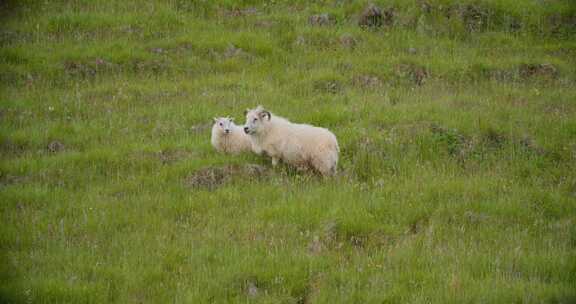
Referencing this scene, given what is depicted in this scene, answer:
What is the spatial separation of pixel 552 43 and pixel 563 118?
7086mm

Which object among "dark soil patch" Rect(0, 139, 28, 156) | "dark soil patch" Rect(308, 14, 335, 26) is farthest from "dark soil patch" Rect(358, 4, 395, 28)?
"dark soil patch" Rect(0, 139, 28, 156)

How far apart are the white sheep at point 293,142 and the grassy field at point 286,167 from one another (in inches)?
14.0

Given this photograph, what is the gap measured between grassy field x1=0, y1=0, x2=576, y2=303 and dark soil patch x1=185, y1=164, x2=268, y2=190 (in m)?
0.06

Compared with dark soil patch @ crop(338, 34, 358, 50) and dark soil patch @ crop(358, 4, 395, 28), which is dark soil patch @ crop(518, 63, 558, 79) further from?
dark soil patch @ crop(338, 34, 358, 50)

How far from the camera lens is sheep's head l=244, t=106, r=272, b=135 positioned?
48.4 ft

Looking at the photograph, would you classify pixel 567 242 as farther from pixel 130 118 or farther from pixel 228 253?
pixel 130 118

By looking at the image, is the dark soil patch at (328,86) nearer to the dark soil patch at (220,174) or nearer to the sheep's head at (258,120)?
the sheep's head at (258,120)

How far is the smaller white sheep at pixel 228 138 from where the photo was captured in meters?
15.8

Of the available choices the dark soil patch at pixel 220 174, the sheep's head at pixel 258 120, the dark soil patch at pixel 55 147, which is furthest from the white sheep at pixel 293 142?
the dark soil patch at pixel 55 147

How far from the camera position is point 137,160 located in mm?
14711

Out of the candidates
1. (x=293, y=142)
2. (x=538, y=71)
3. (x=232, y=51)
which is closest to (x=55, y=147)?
(x=293, y=142)

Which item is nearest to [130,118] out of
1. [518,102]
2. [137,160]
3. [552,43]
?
[137,160]

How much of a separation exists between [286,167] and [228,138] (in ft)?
6.33

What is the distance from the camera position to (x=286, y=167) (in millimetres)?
14797
